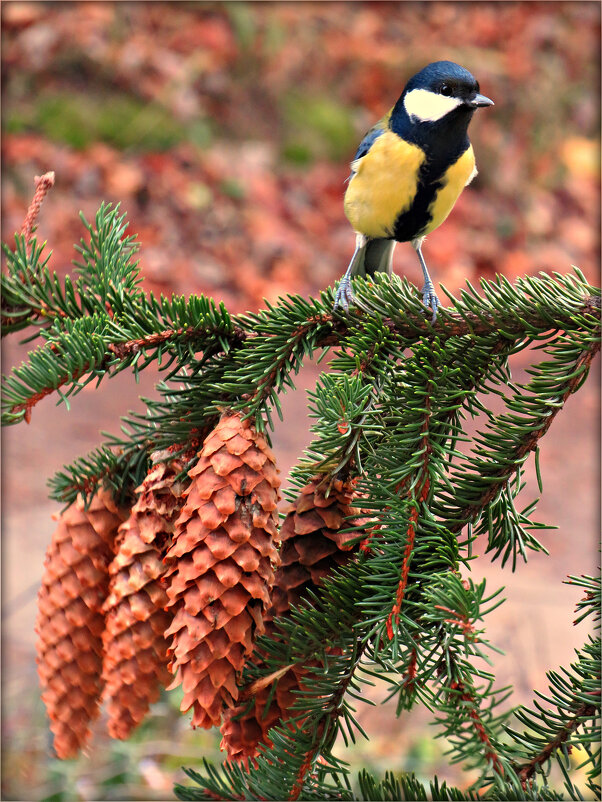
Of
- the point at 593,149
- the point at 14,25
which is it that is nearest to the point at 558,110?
the point at 593,149

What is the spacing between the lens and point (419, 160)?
54.8 inches

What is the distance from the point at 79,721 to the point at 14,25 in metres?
4.69

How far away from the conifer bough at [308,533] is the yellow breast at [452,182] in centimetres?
53

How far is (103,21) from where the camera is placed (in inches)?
189

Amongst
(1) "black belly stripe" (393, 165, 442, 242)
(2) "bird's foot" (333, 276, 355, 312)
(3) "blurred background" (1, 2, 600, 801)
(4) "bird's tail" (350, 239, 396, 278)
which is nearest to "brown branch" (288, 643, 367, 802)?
(2) "bird's foot" (333, 276, 355, 312)

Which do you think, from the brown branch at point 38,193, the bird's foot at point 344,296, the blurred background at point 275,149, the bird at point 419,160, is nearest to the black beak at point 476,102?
the bird at point 419,160

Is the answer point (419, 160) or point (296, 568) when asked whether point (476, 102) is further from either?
point (296, 568)

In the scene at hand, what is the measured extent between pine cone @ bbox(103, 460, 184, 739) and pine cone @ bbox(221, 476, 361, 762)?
97mm

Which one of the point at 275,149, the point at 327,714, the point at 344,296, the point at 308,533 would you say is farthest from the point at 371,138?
the point at 275,149

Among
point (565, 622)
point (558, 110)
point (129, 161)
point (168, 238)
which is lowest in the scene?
point (565, 622)

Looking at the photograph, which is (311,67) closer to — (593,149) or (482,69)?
(482,69)

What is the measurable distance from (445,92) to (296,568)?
86 cm

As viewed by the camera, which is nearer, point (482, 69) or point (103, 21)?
point (103, 21)

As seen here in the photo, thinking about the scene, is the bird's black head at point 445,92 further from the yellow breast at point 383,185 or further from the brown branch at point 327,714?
the brown branch at point 327,714
